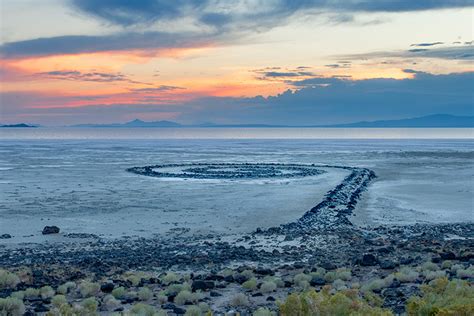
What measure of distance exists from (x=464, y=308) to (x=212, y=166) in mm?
48540

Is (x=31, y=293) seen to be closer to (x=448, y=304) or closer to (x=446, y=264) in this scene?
(x=448, y=304)

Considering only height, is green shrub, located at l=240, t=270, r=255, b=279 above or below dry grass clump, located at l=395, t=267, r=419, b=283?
below

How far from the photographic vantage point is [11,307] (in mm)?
11273

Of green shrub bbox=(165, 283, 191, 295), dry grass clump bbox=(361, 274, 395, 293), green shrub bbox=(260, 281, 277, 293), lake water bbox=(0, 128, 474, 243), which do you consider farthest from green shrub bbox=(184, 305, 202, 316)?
lake water bbox=(0, 128, 474, 243)

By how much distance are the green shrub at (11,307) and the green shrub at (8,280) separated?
93.8 inches

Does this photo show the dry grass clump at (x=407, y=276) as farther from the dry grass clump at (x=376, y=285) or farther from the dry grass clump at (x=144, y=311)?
the dry grass clump at (x=144, y=311)

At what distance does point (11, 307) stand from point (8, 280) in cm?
267

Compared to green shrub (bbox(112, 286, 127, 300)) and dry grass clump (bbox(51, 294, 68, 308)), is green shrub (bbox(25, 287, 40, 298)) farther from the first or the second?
green shrub (bbox(112, 286, 127, 300))

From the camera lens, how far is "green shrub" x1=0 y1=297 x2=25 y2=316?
1124cm

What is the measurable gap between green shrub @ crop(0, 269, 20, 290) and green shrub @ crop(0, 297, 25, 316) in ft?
7.81

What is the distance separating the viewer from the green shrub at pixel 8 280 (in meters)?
13.7

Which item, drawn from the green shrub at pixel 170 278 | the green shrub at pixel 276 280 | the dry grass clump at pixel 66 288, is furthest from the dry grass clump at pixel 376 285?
the dry grass clump at pixel 66 288

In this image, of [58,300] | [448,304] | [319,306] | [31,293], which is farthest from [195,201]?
[448,304]

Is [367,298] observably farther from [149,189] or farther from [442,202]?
[149,189]
